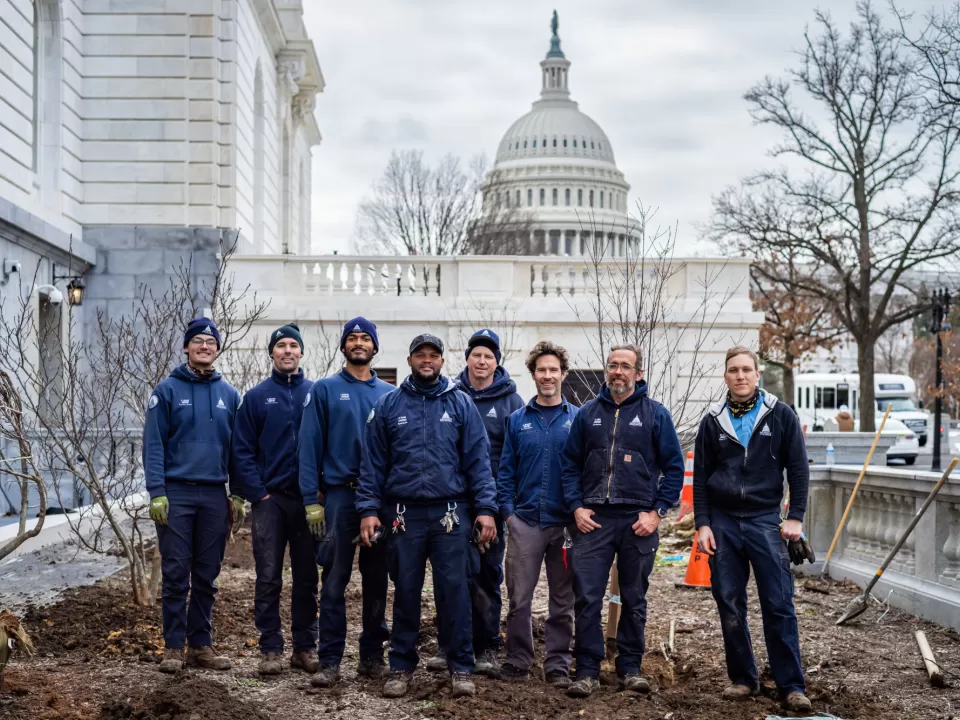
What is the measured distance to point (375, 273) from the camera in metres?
23.7

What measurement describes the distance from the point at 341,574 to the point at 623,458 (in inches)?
76.0

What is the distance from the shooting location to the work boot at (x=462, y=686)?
23.8 ft

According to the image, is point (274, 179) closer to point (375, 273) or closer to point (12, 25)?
point (375, 273)

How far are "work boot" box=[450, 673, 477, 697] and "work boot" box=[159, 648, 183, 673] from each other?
1808 mm

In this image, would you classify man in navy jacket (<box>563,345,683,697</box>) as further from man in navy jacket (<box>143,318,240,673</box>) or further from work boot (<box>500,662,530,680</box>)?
man in navy jacket (<box>143,318,240,673</box>)

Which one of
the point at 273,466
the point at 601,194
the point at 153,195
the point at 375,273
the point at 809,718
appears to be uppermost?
the point at 601,194

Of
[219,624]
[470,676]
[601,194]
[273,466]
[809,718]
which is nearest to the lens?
[809,718]

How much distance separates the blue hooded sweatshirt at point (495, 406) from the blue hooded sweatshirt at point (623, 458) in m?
0.92

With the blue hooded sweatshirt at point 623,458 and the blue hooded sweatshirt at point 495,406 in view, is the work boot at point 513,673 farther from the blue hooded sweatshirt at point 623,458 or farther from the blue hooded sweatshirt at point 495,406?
the blue hooded sweatshirt at point 495,406

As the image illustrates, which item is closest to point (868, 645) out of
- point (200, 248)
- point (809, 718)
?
point (809, 718)

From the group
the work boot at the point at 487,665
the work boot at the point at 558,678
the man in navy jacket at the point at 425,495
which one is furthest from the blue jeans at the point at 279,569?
the work boot at the point at 558,678

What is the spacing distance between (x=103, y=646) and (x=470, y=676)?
9.03 ft

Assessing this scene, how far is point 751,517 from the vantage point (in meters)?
7.38

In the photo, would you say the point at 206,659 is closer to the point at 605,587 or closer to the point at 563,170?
the point at 605,587
